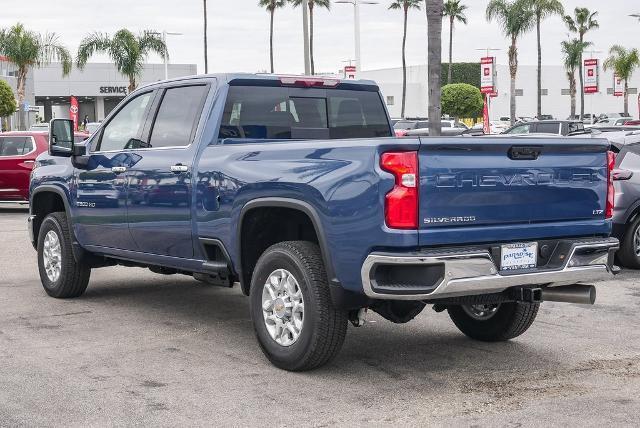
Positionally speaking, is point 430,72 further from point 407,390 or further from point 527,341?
point 407,390

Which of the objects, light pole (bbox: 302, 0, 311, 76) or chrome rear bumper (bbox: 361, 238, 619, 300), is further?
light pole (bbox: 302, 0, 311, 76)

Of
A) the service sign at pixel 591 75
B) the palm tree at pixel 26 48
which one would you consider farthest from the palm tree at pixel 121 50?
the service sign at pixel 591 75

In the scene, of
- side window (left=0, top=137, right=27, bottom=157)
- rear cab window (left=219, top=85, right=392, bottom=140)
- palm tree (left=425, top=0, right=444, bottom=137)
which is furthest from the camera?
side window (left=0, top=137, right=27, bottom=157)

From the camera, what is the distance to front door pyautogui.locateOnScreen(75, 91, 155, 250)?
8.48 meters

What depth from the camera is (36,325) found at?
838cm

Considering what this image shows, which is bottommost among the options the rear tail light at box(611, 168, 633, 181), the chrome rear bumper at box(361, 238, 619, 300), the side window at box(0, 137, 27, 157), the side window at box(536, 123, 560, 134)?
the chrome rear bumper at box(361, 238, 619, 300)

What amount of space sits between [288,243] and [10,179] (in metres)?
15.6

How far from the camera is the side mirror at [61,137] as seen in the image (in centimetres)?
909

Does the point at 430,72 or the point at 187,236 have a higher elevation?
the point at 430,72

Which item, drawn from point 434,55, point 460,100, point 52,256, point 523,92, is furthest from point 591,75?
point 523,92

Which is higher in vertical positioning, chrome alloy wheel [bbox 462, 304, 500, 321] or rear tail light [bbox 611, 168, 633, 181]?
rear tail light [bbox 611, 168, 633, 181]

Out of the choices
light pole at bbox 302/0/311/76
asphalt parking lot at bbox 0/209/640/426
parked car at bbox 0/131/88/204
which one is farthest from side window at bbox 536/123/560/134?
asphalt parking lot at bbox 0/209/640/426

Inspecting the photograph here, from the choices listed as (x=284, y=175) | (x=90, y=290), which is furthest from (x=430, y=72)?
(x=284, y=175)

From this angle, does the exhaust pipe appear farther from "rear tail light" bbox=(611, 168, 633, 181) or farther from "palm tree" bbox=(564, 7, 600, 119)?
"palm tree" bbox=(564, 7, 600, 119)
